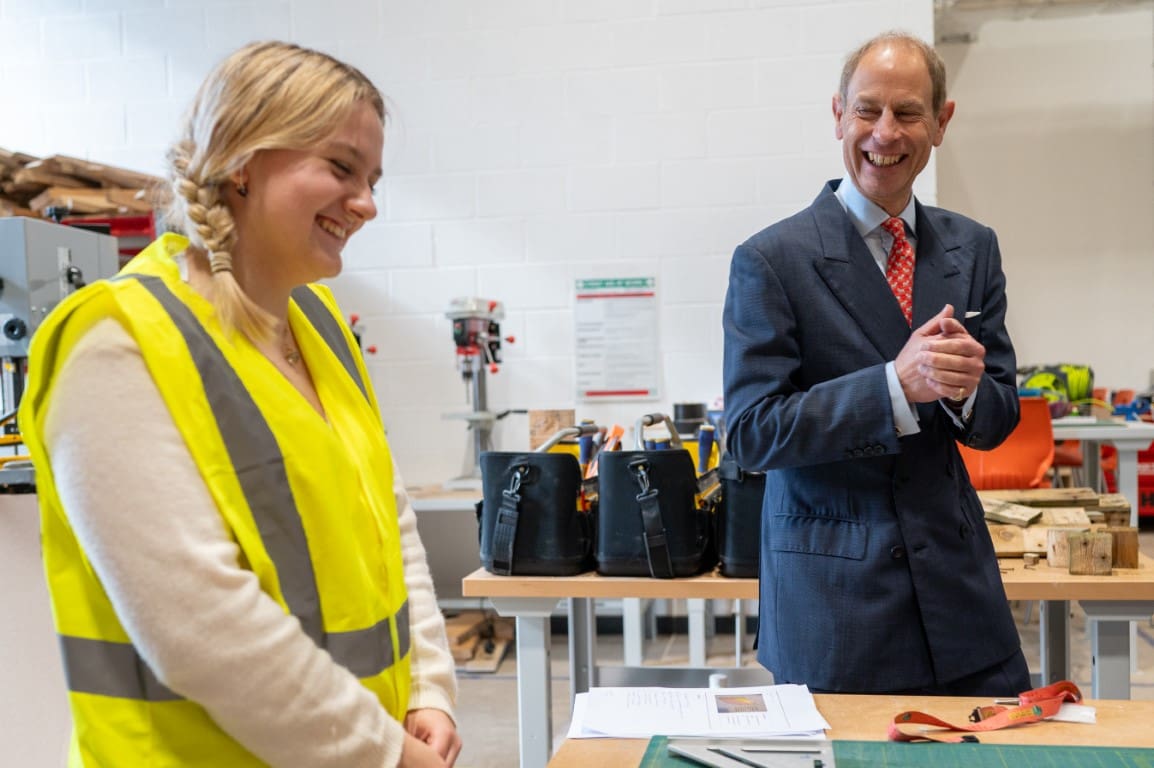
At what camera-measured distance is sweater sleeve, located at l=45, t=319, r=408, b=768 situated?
2.75 feet

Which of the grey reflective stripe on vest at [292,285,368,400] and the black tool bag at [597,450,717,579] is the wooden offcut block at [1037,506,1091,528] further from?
the grey reflective stripe on vest at [292,285,368,400]

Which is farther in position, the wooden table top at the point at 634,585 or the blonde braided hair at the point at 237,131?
the wooden table top at the point at 634,585

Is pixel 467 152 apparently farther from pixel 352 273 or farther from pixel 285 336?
pixel 285 336

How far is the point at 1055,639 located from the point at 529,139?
10.0ft

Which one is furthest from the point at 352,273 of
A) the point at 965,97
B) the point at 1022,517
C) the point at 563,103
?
the point at 965,97

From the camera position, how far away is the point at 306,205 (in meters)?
0.99

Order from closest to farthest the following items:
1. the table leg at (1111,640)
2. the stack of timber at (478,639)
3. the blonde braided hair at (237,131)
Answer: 1. the blonde braided hair at (237,131)
2. the table leg at (1111,640)
3. the stack of timber at (478,639)

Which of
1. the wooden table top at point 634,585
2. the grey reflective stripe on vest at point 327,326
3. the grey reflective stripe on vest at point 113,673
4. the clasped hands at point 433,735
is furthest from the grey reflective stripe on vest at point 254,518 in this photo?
the wooden table top at point 634,585

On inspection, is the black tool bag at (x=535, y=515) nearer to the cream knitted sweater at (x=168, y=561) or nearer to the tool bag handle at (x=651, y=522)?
the tool bag handle at (x=651, y=522)

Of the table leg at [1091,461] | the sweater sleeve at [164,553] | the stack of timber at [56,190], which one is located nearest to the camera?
the sweater sleeve at [164,553]

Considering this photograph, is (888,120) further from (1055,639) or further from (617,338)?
(617,338)

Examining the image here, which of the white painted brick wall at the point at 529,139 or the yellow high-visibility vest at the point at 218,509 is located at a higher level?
the white painted brick wall at the point at 529,139

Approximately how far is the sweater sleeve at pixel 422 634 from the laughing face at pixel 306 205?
29 cm

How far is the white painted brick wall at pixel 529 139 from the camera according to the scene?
14.2ft
